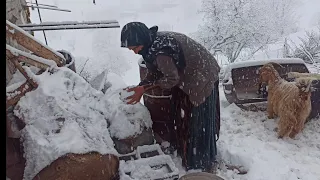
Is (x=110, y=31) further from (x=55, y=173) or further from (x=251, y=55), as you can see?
(x=55, y=173)

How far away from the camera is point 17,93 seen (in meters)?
2.95

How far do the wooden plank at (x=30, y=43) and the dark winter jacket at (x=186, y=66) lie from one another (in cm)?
106

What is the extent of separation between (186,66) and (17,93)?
1693 millimetres

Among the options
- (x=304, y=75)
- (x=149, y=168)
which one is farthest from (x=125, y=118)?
(x=304, y=75)

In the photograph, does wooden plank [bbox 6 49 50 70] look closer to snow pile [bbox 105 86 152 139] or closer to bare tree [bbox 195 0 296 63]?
snow pile [bbox 105 86 152 139]

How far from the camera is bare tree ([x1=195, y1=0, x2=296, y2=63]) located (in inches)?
739

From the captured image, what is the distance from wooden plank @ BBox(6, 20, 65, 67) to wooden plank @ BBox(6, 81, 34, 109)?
42 centimetres

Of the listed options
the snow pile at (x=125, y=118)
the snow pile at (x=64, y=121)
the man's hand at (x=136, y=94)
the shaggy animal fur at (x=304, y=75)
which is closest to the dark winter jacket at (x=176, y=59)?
the man's hand at (x=136, y=94)

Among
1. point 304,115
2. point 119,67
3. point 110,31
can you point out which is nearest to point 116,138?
point 304,115

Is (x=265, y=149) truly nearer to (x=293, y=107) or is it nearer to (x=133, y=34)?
(x=293, y=107)

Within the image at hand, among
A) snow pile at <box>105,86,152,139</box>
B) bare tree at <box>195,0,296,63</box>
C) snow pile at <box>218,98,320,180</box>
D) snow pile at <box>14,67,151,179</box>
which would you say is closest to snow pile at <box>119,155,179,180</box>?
snow pile at <box>14,67,151,179</box>

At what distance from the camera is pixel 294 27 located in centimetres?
2469

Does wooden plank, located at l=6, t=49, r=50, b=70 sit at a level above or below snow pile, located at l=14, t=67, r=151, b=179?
above
